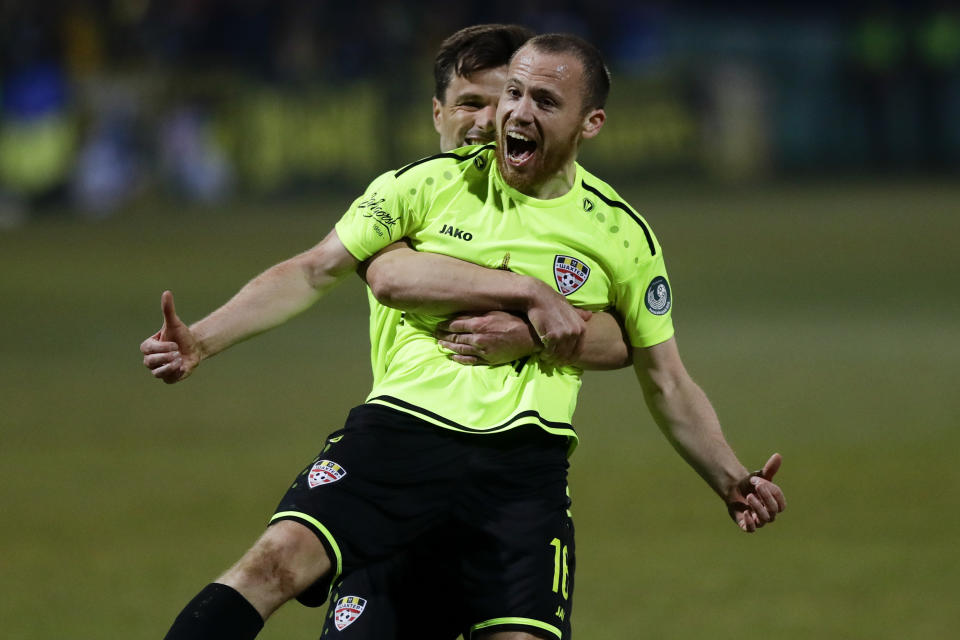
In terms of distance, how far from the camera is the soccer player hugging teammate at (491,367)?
387 cm

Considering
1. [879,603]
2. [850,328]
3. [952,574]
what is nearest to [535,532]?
[879,603]

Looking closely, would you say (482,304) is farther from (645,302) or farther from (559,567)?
(559,567)

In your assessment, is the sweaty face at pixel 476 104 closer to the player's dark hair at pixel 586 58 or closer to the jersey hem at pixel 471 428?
the player's dark hair at pixel 586 58

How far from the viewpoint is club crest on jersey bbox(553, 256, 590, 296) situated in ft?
13.6

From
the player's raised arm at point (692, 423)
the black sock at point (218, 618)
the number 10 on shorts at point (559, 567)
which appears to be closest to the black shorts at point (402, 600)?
the number 10 on shorts at point (559, 567)

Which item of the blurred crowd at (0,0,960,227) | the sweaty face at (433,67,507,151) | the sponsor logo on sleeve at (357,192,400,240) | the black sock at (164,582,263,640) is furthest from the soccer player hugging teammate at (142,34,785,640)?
the blurred crowd at (0,0,960,227)

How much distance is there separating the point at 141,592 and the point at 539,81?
149 inches

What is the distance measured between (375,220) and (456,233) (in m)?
0.25

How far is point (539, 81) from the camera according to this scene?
4059mm

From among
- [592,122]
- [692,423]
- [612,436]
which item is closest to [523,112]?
[592,122]

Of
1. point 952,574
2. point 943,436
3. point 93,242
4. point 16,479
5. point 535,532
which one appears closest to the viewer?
point 535,532

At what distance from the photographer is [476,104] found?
470cm

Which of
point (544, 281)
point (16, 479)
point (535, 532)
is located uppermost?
point (544, 281)

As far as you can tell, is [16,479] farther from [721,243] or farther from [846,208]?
[846,208]
